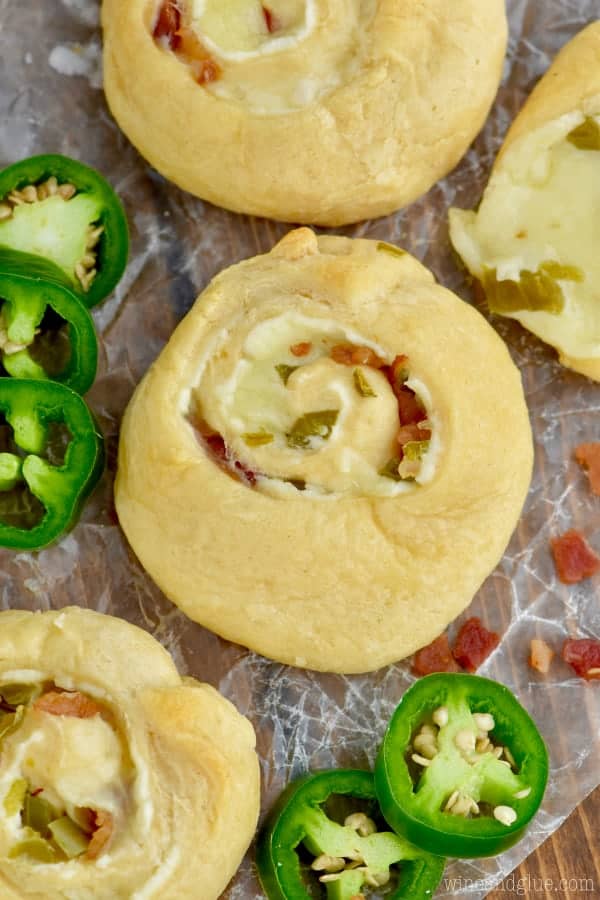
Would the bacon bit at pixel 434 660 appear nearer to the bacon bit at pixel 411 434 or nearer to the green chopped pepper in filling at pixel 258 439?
the bacon bit at pixel 411 434

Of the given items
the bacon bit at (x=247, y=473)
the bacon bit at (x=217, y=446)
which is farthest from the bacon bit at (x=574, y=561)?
the bacon bit at (x=217, y=446)

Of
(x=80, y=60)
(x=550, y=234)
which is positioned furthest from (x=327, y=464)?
(x=80, y=60)

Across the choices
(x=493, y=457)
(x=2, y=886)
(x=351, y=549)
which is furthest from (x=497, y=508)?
(x=2, y=886)

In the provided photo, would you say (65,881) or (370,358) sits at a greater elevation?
(370,358)

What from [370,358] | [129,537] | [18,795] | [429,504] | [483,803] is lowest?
[483,803]

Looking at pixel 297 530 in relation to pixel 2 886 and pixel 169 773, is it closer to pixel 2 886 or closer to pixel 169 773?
pixel 169 773

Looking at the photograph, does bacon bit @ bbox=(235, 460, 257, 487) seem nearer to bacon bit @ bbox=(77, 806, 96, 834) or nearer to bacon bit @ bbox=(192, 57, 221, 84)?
bacon bit @ bbox=(77, 806, 96, 834)

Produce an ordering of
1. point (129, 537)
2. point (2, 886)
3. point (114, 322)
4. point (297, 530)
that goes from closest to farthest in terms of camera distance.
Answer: point (2, 886), point (297, 530), point (129, 537), point (114, 322)
